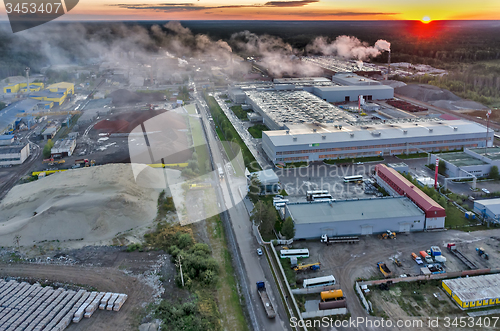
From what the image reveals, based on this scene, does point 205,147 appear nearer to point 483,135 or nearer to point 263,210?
point 263,210

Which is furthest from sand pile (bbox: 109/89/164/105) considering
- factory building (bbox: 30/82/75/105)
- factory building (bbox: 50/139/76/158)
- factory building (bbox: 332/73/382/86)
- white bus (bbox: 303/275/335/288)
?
white bus (bbox: 303/275/335/288)

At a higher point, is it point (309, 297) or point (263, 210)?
point (263, 210)

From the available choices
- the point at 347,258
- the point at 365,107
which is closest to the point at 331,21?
the point at 365,107

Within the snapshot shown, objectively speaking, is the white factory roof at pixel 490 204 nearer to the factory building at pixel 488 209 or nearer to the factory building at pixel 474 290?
the factory building at pixel 488 209

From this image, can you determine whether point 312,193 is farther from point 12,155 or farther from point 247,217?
point 12,155

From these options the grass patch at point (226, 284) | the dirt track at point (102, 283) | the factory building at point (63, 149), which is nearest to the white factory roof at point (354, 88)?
the factory building at point (63, 149)

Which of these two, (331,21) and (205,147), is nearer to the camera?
(205,147)
